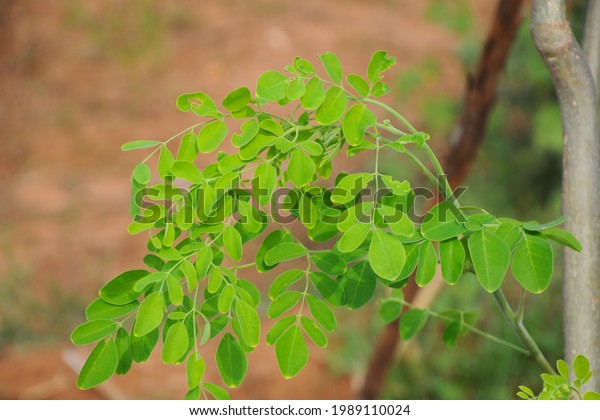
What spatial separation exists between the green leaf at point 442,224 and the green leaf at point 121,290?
0.32m

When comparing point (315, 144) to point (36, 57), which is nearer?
point (315, 144)

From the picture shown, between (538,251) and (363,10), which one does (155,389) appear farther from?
(363,10)

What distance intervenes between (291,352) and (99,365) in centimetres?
21

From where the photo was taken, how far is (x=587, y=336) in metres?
0.91

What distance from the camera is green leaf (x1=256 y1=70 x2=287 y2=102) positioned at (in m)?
0.78

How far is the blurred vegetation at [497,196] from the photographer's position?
8.04 feet

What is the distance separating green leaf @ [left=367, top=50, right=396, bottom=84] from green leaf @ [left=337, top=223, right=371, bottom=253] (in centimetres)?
18

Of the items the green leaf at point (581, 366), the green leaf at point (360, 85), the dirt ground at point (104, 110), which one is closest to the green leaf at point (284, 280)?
the green leaf at point (360, 85)

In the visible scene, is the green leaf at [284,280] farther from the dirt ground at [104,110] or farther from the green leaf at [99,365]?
the dirt ground at [104,110]

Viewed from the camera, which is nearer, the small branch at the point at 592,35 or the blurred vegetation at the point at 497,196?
the small branch at the point at 592,35

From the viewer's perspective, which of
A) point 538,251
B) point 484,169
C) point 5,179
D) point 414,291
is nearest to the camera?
point 538,251

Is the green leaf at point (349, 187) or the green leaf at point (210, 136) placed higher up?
the green leaf at point (210, 136)

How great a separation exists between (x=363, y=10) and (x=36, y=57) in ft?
7.94

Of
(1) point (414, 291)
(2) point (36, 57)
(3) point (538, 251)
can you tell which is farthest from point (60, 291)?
(3) point (538, 251)
